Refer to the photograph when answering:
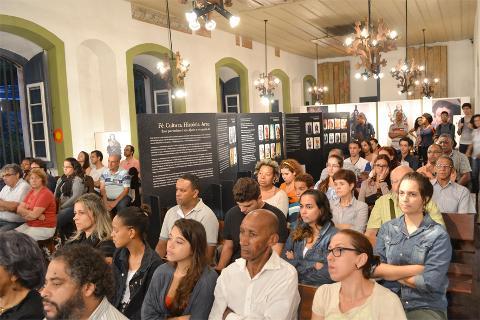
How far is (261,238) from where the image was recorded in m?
2.56

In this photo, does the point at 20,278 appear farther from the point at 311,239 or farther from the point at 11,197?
the point at 11,197

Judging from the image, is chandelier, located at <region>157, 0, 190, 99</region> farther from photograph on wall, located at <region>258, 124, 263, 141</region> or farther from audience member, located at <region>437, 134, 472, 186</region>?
audience member, located at <region>437, 134, 472, 186</region>

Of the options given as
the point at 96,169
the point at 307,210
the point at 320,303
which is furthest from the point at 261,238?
the point at 96,169

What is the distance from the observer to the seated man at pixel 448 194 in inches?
165

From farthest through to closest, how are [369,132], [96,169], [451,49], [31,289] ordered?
1. [451,49]
2. [369,132]
3. [96,169]
4. [31,289]

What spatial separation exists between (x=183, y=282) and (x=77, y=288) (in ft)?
2.58

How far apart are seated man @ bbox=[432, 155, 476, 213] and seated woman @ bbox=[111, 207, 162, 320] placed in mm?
2979

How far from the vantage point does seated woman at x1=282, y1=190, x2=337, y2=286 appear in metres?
3.05

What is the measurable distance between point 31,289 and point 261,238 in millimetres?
1276

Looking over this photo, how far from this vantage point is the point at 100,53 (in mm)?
9000

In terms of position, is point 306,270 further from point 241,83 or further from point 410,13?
point 241,83

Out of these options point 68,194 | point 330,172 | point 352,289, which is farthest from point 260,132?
point 352,289

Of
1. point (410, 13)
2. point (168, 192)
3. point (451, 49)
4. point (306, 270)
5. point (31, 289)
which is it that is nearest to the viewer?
point (31, 289)

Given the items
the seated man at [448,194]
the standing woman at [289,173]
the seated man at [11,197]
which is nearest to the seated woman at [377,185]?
the seated man at [448,194]
